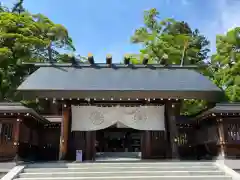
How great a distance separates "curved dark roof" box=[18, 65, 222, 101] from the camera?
1062cm

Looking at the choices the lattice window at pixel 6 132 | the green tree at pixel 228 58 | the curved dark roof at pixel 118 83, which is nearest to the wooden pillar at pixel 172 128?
the curved dark roof at pixel 118 83

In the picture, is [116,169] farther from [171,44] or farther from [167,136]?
[171,44]

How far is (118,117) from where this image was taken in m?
11.4

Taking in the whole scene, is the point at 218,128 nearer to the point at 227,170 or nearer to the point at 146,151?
the point at 227,170

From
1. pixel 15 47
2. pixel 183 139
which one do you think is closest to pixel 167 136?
pixel 183 139

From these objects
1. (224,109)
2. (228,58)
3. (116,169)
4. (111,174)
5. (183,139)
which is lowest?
(111,174)

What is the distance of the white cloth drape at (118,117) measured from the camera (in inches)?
441

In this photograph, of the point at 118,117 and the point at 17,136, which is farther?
the point at 118,117

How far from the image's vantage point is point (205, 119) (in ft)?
38.5

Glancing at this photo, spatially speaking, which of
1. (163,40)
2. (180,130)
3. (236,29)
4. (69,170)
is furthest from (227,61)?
(69,170)

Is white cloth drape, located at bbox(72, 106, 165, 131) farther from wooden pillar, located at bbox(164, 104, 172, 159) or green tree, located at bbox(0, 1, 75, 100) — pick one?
green tree, located at bbox(0, 1, 75, 100)

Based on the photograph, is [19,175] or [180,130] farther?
[180,130]

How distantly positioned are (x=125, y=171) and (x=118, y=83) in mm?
4077

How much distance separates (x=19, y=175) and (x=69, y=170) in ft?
5.31
